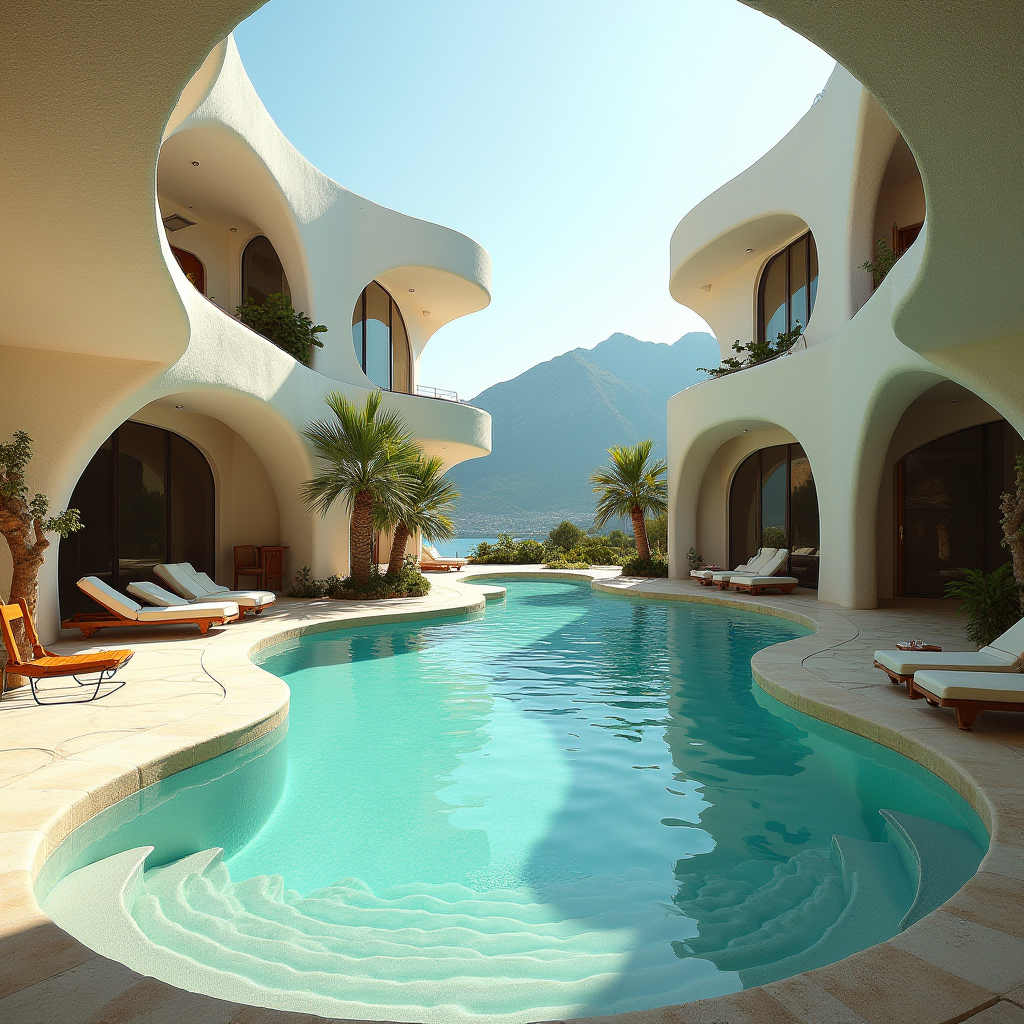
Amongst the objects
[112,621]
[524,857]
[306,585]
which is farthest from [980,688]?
[306,585]

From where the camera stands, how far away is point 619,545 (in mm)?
28344

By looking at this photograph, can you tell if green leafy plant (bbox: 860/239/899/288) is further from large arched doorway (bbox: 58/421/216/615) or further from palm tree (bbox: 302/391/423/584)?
large arched doorway (bbox: 58/421/216/615)

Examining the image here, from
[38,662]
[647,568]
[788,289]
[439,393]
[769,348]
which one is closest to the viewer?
[38,662]

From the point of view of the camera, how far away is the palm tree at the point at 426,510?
15.1 meters

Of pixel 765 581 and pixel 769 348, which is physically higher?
pixel 769 348

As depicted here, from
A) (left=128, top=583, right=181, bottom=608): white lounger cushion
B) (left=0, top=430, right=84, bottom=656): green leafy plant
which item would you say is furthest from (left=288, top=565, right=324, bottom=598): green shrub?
(left=0, top=430, right=84, bottom=656): green leafy plant

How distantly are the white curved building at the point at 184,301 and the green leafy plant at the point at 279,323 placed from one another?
840 mm

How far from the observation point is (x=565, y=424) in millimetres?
114250

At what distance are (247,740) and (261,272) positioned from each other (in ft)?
→ 44.4

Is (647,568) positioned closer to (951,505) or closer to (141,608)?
(951,505)

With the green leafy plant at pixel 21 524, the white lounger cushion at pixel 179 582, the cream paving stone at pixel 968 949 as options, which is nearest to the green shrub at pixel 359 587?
the white lounger cushion at pixel 179 582

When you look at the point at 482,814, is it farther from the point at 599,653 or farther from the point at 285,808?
the point at 599,653

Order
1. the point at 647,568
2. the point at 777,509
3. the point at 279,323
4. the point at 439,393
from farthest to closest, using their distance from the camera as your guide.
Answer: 1. the point at 439,393
2. the point at 647,568
3. the point at 777,509
4. the point at 279,323

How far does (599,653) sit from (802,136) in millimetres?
12019
